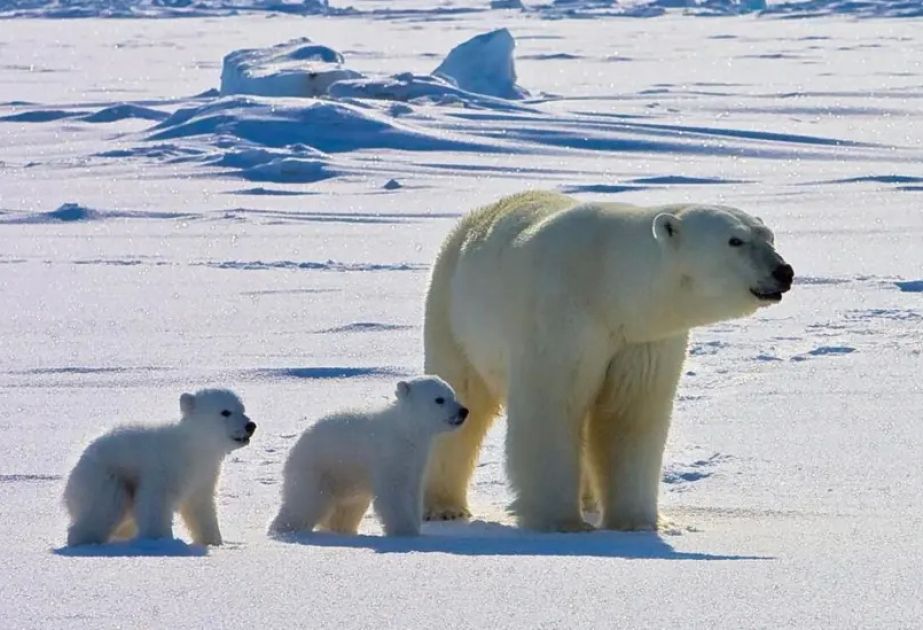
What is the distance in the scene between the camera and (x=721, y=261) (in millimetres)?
4465

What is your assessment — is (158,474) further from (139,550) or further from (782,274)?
(782,274)

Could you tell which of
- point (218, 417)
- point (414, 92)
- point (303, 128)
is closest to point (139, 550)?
point (218, 417)

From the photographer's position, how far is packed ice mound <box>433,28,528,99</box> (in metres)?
18.8

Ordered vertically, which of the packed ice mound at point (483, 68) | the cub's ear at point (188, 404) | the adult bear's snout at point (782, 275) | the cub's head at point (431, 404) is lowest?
the packed ice mound at point (483, 68)

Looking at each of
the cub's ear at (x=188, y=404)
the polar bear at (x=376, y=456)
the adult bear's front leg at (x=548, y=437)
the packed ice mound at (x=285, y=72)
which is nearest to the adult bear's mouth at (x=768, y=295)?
the adult bear's front leg at (x=548, y=437)

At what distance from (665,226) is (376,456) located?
3.30 ft

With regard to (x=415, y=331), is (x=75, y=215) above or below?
below

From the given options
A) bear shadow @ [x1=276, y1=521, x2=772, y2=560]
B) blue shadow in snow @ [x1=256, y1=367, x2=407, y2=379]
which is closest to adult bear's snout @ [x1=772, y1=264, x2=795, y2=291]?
bear shadow @ [x1=276, y1=521, x2=772, y2=560]

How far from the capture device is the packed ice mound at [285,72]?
57.0 feet

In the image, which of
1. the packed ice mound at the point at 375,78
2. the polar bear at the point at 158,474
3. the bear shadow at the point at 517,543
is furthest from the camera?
the packed ice mound at the point at 375,78

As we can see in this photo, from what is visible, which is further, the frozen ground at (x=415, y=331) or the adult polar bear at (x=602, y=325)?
the adult polar bear at (x=602, y=325)

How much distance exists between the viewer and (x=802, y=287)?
851 centimetres

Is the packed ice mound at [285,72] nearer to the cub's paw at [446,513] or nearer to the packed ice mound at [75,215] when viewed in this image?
the packed ice mound at [75,215]

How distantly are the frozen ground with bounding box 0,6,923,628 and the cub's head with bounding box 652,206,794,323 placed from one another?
626 mm
